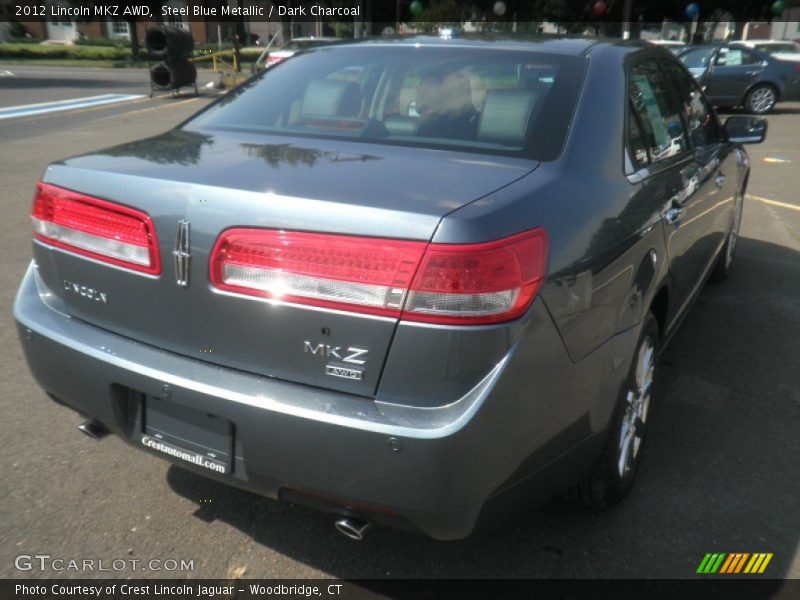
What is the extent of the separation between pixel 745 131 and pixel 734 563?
2789mm

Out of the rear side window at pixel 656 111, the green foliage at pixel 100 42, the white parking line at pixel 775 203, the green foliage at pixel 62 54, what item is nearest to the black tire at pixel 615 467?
the rear side window at pixel 656 111

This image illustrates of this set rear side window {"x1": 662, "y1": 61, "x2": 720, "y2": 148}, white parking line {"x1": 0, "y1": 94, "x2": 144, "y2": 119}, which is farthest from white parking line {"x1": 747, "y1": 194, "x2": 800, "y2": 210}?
white parking line {"x1": 0, "y1": 94, "x2": 144, "y2": 119}

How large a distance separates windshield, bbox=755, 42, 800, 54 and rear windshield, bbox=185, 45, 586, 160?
18879 mm

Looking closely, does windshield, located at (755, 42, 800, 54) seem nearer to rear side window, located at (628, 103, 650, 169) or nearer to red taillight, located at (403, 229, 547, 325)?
rear side window, located at (628, 103, 650, 169)

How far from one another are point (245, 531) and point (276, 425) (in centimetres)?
85

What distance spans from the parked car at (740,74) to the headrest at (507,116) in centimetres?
1636

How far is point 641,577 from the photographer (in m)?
2.52

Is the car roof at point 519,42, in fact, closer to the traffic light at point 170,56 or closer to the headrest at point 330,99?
the headrest at point 330,99

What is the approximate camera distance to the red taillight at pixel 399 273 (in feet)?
6.28

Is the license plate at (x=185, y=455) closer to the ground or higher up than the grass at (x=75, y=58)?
higher up

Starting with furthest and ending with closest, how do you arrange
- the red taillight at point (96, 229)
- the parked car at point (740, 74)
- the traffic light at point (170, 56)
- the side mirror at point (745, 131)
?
→ the traffic light at point (170, 56) < the parked car at point (740, 74) < the side mirror at point (745, 131) < the red taillight at point (96, 229)

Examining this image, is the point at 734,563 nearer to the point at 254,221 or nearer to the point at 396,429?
the point at 396,429

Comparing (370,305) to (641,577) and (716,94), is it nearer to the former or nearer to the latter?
(641,577)

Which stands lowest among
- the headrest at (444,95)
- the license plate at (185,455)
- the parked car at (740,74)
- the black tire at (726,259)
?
the black tire at (726,259)
